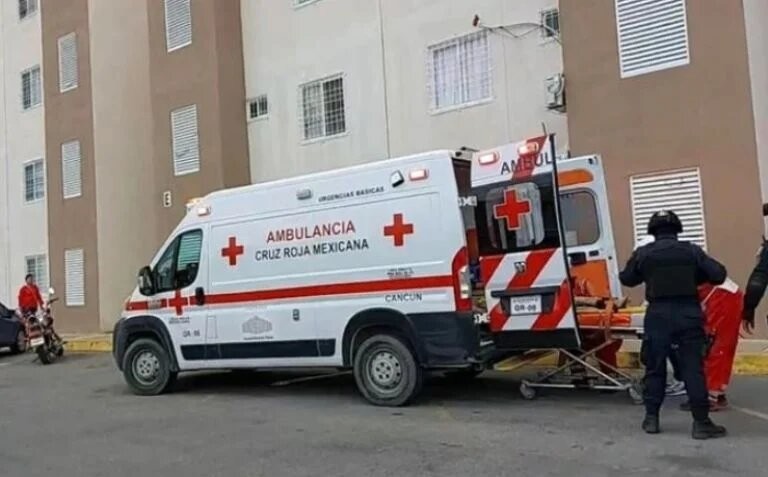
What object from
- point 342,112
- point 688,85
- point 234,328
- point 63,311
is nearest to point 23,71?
point 63,311

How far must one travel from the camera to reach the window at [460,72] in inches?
598

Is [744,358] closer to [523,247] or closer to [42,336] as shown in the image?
[523,247]

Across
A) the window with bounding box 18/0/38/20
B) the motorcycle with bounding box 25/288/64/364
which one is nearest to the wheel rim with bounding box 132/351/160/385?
the motorcycle with bounding box 25/288/64/364

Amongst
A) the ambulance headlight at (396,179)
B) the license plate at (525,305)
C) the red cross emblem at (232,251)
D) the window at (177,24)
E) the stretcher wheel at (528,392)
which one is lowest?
the stretcher wheel at (528,392)

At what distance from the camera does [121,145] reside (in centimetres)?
2269

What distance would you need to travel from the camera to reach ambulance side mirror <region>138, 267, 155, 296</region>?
1091 cm

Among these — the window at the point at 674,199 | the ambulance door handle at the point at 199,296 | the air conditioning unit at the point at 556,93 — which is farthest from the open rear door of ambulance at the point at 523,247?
the air conditioning unit at the point at 556,93

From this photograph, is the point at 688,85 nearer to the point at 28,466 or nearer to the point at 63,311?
the point at 28,466

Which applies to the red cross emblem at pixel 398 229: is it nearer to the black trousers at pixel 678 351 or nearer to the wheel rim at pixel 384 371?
the wheel rim at pixel 384 371

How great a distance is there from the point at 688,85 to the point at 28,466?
9.84 meters

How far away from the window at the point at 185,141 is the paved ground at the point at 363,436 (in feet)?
31.9

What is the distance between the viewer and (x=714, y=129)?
38.9 ft

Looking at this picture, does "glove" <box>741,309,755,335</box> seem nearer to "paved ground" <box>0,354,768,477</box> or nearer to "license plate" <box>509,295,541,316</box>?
"paved ground" <box>0,354,768,477</box>

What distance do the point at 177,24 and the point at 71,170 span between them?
18.4 feet
